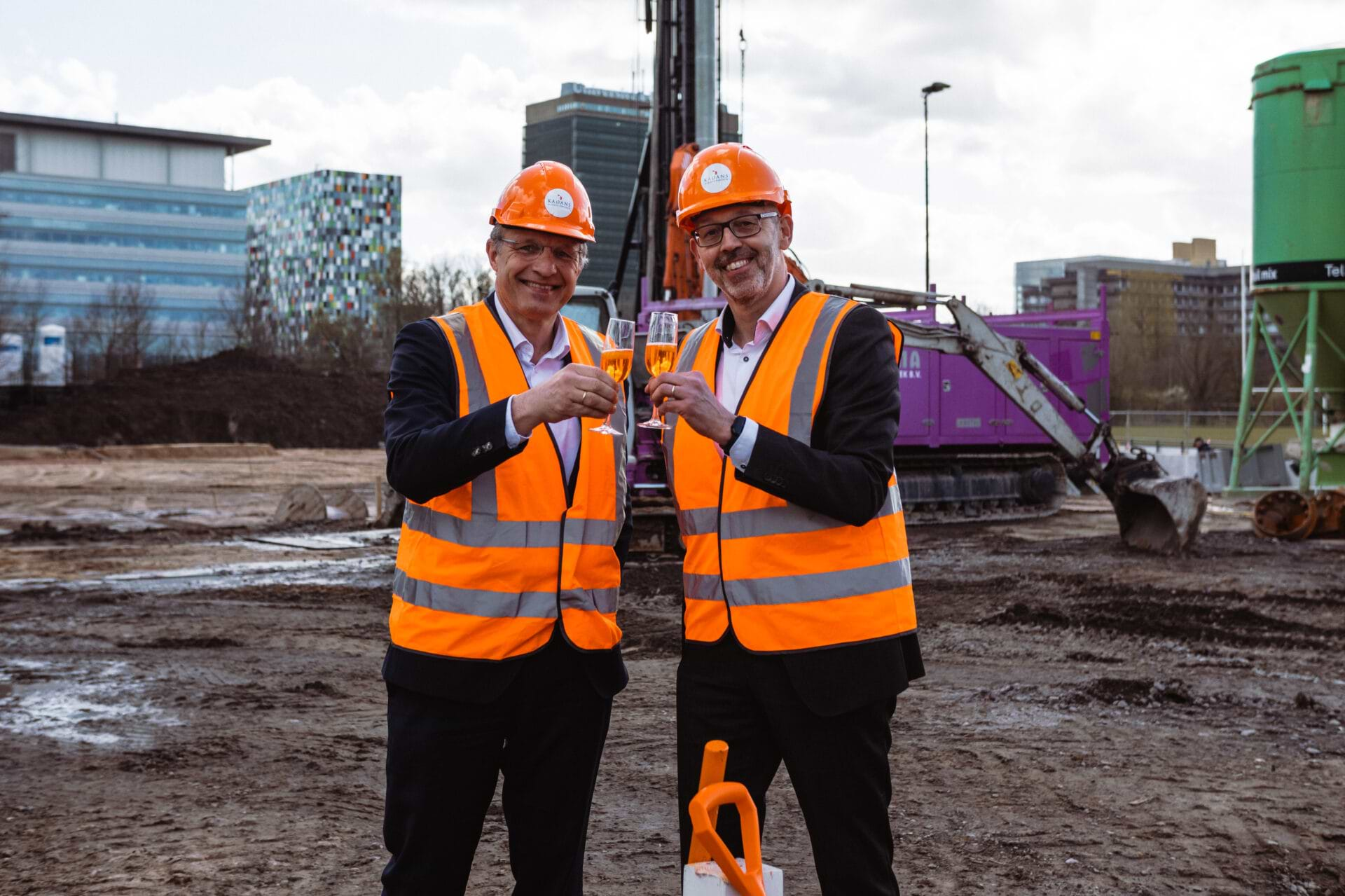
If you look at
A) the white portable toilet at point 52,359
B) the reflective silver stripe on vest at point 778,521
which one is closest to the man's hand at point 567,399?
the reflective silver stripe on vest at point 778,521

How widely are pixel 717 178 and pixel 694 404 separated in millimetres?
639

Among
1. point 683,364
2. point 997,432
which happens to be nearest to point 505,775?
point 683,364

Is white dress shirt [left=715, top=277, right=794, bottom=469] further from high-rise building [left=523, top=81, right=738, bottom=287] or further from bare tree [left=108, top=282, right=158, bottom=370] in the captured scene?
high-rise building [left=523, top=81, right=738, bottom=287]

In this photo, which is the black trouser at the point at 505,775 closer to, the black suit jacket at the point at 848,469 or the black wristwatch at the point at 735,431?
the black suit jacket at the point at 848,469

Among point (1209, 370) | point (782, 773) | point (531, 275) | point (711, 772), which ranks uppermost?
point (1209, 370)

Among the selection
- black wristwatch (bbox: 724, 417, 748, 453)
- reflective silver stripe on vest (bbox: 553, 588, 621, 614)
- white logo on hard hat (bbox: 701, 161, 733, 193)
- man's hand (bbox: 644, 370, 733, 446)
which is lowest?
reflective silver stripe on vest (bbox: 553, 588, 621, 614)

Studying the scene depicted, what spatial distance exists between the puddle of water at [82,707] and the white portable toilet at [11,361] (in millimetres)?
49545

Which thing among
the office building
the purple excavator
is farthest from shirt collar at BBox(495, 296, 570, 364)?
the office building

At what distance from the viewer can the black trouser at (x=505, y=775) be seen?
126 inches

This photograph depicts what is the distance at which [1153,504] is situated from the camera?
1677cm

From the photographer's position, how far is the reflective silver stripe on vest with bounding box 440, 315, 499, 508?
3242 millimetres

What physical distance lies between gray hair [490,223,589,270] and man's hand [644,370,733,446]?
56cm

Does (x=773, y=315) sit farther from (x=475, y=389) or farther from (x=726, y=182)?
(x=475, y=389)

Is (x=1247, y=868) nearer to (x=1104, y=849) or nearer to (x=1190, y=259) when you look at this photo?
(x=1104, y=849)
